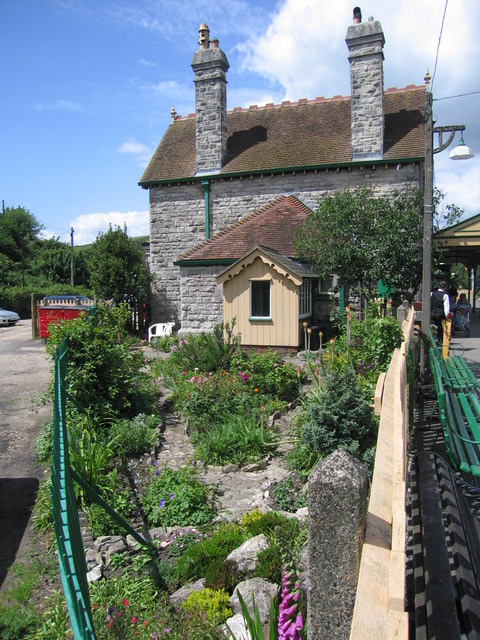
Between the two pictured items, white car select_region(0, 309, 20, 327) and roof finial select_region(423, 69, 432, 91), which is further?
white car select_region(0, 309, 20, 327)

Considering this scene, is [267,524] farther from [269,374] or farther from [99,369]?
[269,374]

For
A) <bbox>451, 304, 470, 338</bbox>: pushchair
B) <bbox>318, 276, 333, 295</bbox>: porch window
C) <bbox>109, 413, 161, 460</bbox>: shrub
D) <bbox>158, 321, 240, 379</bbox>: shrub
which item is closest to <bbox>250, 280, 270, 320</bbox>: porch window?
<bbox>318, 276, 333, 295</bbox>: porch window

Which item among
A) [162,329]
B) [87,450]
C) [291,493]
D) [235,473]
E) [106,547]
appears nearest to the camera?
[106,547]

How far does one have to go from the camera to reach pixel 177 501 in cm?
555

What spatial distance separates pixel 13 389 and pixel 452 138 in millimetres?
10708

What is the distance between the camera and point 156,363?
39.3ft

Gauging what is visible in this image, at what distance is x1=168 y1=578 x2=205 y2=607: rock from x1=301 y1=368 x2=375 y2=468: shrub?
2282 millimetres

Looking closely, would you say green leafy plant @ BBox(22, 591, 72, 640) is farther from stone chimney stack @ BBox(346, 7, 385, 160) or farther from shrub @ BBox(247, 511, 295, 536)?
stone chimney stack @ BBox(346, 7, 385, 160)

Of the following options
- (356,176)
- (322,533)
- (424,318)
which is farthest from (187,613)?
(356,176)

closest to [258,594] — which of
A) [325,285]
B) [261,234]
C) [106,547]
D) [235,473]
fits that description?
[106,547]

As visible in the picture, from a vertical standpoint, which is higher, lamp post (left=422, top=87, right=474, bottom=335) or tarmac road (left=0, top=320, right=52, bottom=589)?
lamp post (left=422, top=87, right=474, bottom=335)

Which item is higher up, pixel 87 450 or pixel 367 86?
pixel 367 86

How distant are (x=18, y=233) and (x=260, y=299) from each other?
49592 mm

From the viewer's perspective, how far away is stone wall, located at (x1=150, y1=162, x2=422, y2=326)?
685 inches
